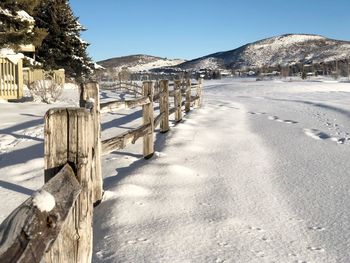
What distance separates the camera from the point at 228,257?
287 cm

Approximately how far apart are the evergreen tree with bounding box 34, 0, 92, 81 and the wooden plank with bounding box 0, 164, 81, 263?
34485mm

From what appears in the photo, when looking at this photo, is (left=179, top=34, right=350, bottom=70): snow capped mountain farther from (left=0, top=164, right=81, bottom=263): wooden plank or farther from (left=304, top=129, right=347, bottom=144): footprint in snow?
(left=0, top=164, right=81, bottom=263): wooden plank

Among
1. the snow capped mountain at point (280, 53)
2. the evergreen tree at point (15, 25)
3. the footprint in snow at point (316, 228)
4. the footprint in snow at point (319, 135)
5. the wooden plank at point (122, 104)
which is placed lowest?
the footprint in snow at point (316, 228)

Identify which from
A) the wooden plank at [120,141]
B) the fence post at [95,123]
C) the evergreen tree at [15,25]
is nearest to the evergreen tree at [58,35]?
the evergreen tree at [15,25]

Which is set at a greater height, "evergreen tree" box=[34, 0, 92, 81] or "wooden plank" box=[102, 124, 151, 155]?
"evergreen tree" box=[34, 0, 92, 81]

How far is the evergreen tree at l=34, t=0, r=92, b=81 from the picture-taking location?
35.1 meters

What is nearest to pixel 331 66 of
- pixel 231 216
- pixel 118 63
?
pixel 231 216

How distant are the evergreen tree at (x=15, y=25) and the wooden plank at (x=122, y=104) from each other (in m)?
8.81

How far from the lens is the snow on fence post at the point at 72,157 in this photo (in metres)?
1.88

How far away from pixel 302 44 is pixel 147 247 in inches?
7406

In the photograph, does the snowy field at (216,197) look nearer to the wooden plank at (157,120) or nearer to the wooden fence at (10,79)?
the wooden plank at (157,120)

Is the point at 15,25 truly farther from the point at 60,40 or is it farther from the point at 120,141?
the point at 60,40

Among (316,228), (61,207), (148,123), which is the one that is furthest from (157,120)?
(61,207)

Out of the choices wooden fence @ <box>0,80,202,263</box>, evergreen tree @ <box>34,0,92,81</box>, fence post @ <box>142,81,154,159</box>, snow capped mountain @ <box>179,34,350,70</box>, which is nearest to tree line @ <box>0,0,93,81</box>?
evergreen tree @ <box>34,0,92,81</box>
